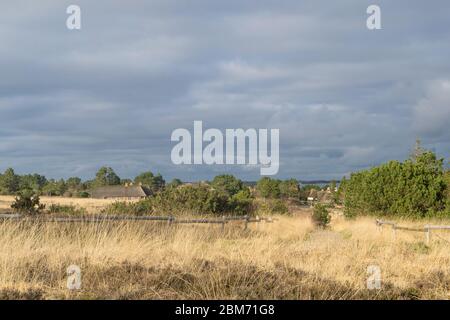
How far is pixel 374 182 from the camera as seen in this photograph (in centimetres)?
3472

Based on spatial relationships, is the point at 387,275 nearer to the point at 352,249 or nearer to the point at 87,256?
the point at 352,249

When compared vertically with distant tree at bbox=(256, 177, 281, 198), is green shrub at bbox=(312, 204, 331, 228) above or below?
below

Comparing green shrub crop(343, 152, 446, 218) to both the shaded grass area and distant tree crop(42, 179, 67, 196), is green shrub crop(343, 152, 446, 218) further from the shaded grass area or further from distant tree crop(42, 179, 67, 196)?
distant tree crop(42, 179, 67, 196)

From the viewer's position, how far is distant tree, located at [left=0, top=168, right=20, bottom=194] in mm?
65575

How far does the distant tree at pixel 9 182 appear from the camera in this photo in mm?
65575

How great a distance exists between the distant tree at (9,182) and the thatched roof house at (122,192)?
33.7 ft

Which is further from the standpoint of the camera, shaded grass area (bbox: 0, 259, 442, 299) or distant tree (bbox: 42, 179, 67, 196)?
distant tree (bbox: 42, 179, 67, 196)

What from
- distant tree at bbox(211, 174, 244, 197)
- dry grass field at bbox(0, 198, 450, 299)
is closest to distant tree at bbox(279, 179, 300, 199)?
distant tree at bbox(211, 174, 244, 197)

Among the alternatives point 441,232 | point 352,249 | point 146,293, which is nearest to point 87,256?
point 146,293

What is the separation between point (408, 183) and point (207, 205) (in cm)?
1214

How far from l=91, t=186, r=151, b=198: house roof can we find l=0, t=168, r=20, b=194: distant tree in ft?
33.7

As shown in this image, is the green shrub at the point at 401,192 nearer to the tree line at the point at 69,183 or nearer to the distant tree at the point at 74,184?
the tree line at the point at 69,183

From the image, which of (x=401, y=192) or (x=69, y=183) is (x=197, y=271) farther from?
(x=69, y=183)

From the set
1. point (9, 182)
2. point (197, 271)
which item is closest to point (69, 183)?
point (9, 182)
